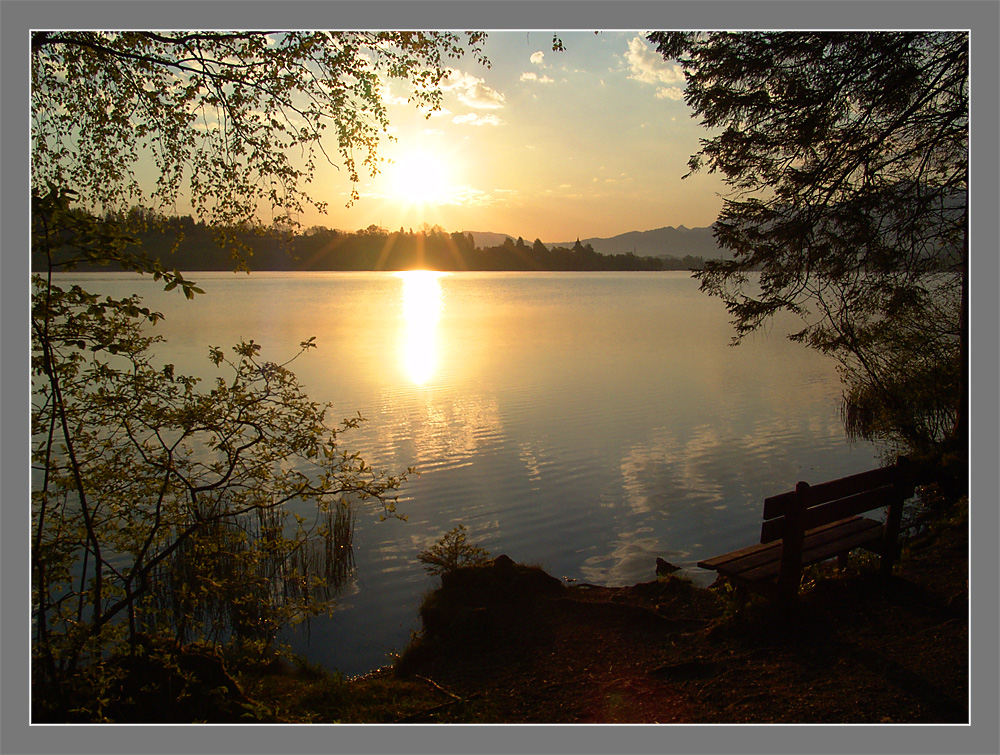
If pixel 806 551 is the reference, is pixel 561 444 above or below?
below

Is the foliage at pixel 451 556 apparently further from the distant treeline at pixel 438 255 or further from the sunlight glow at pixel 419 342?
the distant treeline at pixel 438 255

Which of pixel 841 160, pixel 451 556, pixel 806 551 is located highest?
pixel 841 160

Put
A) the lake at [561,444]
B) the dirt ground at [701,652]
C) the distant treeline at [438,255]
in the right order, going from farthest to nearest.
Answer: the distant treeline at [438,255], the lake at [561,444], the dirt ground at [701,652]

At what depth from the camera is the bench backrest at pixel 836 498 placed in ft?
16.9

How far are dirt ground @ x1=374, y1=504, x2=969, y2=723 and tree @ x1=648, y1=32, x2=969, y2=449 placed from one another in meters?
3.44

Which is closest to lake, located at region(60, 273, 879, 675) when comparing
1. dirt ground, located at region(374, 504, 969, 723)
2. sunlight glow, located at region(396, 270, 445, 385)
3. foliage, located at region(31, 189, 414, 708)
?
sunlight glow, located at region(396, 270, 445, 385)

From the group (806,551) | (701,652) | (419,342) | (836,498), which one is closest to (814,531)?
(806,551)

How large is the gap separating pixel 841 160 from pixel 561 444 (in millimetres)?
8579

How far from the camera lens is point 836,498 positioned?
18.2ft

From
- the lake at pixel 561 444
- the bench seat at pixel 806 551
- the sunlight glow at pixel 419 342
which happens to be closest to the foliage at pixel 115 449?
the lake at pixel 561 444

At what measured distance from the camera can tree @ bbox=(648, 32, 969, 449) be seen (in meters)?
7.29

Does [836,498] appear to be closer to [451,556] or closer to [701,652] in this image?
[701,652]

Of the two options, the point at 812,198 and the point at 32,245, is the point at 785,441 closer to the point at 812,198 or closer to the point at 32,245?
the point at 812,198

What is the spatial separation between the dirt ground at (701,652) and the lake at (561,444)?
1.11m
